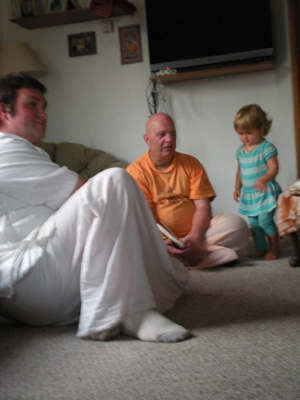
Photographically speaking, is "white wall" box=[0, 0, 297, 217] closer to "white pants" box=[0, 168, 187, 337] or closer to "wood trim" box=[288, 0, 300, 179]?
"wood trim" box=[288, 0, 300, 179]

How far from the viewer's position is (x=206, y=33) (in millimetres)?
3309

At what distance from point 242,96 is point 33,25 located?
67.5 inches

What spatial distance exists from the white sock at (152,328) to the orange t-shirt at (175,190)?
42.7 inches

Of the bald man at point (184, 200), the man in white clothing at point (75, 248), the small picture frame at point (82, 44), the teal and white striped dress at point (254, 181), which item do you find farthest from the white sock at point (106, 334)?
the small picture frame at point (82, 44)

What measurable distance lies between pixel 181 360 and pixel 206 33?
2.62 m

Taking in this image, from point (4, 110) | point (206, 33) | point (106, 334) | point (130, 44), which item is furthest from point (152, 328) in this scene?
point (130, 44)

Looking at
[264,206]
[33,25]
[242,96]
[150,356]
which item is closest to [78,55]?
[33,25]

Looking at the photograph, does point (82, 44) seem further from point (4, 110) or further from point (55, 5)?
point (4, 110)

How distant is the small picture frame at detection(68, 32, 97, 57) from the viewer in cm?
372

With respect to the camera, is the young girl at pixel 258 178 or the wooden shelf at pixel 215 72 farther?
the wooden shelf at pixel 215 72

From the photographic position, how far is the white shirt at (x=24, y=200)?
4.78ft

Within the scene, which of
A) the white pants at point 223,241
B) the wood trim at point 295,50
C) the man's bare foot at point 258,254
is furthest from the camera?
the wood trim at point 295,50

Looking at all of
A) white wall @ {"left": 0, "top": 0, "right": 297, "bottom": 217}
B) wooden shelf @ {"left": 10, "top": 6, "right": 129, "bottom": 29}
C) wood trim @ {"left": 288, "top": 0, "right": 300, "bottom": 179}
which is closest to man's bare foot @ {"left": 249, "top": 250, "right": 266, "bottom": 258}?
white wall @ {"left": 0, "top": 0, "right": 297, "bottom": 217}

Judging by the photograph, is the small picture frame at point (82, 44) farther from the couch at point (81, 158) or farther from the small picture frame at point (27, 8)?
the couch at point (81, 158)
